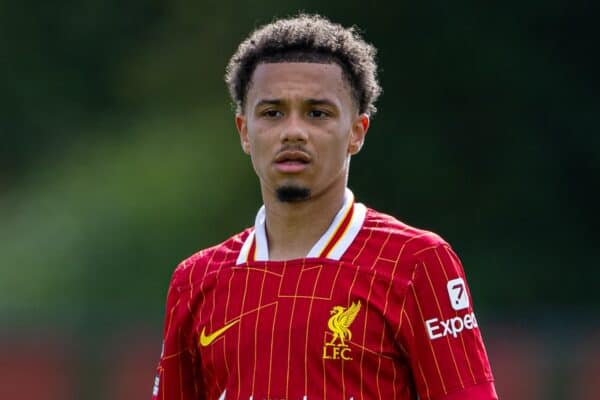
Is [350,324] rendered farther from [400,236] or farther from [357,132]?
[357,132]

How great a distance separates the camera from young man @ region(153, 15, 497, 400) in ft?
11.0

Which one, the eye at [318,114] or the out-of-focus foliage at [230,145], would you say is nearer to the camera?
the eye at [318,114]

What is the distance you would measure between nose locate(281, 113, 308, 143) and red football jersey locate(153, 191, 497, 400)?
10.2 inches

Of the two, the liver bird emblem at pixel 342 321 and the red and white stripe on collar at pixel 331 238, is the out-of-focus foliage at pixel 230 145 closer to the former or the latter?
the red and white stripe on collar at pixel 331 238

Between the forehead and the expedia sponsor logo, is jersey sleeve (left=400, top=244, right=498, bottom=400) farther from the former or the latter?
the forehead

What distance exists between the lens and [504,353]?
948cm

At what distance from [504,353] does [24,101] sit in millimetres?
7863

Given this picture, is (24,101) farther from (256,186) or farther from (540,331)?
(540,331)

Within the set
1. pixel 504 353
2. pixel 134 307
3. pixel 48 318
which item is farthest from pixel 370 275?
pixel 134 307

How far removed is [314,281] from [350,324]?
158 millimetres

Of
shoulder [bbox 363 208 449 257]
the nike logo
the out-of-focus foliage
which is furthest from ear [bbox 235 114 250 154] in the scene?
the out-of-focus foliage

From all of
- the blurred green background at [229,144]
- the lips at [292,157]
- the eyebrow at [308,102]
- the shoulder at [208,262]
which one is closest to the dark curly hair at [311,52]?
the eyebrow at [308,102]

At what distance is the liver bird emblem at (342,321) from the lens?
3346 millimetres

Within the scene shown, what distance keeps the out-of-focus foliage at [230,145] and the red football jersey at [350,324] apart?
9.02m
